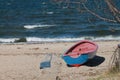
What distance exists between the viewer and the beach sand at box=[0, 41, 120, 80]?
1487 cm

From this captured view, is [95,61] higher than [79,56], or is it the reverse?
[79,56]

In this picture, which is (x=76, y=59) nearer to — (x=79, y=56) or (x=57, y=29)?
(x=79, y=56)

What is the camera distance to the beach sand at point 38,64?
48.8ft

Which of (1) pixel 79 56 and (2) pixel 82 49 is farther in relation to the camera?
(2) pixel 82 49

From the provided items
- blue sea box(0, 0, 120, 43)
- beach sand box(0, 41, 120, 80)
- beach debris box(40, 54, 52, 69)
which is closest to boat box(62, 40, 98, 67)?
beach sand box(0, 41, 120, 80)

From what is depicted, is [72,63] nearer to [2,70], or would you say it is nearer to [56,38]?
[2,70]

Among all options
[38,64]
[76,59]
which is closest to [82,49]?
[76,59]

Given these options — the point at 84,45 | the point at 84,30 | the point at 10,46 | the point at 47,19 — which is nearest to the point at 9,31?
the point at 84,30

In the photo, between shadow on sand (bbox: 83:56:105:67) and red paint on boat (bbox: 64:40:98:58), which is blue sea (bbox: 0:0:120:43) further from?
red paint on boat (bbox: 64:40:98:58)

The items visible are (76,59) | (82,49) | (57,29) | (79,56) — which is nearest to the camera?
(79,56)

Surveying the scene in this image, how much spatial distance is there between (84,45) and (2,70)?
2.90 meters

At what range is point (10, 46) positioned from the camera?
73.3ft

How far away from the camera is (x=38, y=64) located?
1703cm

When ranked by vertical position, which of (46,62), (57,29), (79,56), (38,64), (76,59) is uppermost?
(79,56)
